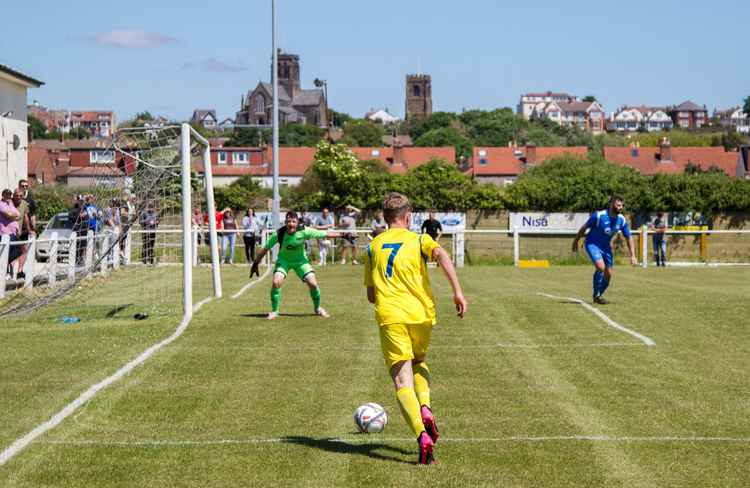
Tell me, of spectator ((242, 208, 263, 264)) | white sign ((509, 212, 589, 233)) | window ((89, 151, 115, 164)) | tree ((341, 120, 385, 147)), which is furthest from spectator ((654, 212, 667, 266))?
tree ((341, 120, 385, 147))

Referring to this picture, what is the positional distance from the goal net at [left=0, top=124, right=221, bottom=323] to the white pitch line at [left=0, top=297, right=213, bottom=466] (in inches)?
141

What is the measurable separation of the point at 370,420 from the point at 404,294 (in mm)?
1223

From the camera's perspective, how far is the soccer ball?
888 cm

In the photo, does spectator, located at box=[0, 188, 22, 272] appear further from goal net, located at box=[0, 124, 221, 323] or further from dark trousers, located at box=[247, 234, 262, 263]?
dark trousers, located at box=[247, 234, 262, 263]

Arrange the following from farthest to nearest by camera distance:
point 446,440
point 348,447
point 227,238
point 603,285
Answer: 1. point 227,238
2. point 603,285
3. point 446,440
4. point 348,447

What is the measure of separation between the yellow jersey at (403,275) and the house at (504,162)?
Result: 11537cm

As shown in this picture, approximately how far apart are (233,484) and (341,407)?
287 centimetres

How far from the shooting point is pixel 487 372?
1220 cm

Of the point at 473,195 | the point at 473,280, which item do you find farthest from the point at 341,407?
the point at 473,195

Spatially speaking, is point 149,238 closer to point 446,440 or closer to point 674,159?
point 446,440

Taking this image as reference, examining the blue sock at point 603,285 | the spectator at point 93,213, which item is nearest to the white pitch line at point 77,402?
the spectator at point 93,213

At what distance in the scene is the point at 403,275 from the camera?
8320mm

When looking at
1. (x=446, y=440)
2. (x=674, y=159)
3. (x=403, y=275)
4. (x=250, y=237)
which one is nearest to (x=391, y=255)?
(x=403, y=275)

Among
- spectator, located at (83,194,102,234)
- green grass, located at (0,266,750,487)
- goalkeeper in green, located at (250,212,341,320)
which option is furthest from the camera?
spectator, located at (83,194,102,234)
